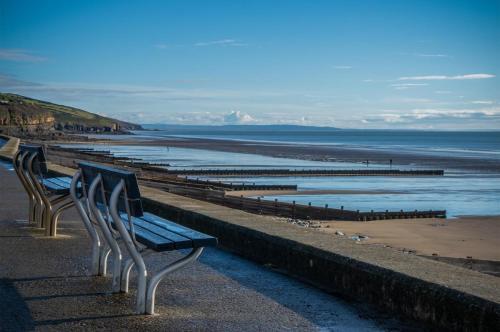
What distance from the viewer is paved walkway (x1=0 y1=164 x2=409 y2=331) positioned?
199 inches

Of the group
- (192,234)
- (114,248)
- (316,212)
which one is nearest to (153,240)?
(192,234)

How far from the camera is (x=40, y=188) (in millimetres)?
9055

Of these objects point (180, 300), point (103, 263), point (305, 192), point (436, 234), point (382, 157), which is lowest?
point (436, 234)

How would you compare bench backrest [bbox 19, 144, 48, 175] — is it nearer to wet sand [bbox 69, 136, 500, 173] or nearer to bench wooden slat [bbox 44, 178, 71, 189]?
bench wooden slat [bbox 44, 178, 71, 189]

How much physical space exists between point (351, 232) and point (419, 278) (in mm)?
15164

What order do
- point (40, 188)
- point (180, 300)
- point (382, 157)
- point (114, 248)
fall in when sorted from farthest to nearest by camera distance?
point (382, 157) → point (40, 188) → point (114, 248) → point (180, 300)

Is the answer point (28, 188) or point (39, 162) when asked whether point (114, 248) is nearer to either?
point (39, 162)

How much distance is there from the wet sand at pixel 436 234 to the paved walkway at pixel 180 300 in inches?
382

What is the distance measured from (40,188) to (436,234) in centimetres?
1437

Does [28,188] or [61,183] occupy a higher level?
[61,183]

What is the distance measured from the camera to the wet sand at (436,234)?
17.3 meters

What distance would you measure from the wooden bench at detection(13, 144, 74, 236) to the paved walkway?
3.08 ft

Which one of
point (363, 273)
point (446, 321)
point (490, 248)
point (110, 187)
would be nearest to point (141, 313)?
point (110, 187)

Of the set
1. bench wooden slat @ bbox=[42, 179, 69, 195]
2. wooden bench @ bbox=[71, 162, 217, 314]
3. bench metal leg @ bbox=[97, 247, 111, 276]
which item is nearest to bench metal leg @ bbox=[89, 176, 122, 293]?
wooden bench @ bbox=[71, 162, 217, 314]
